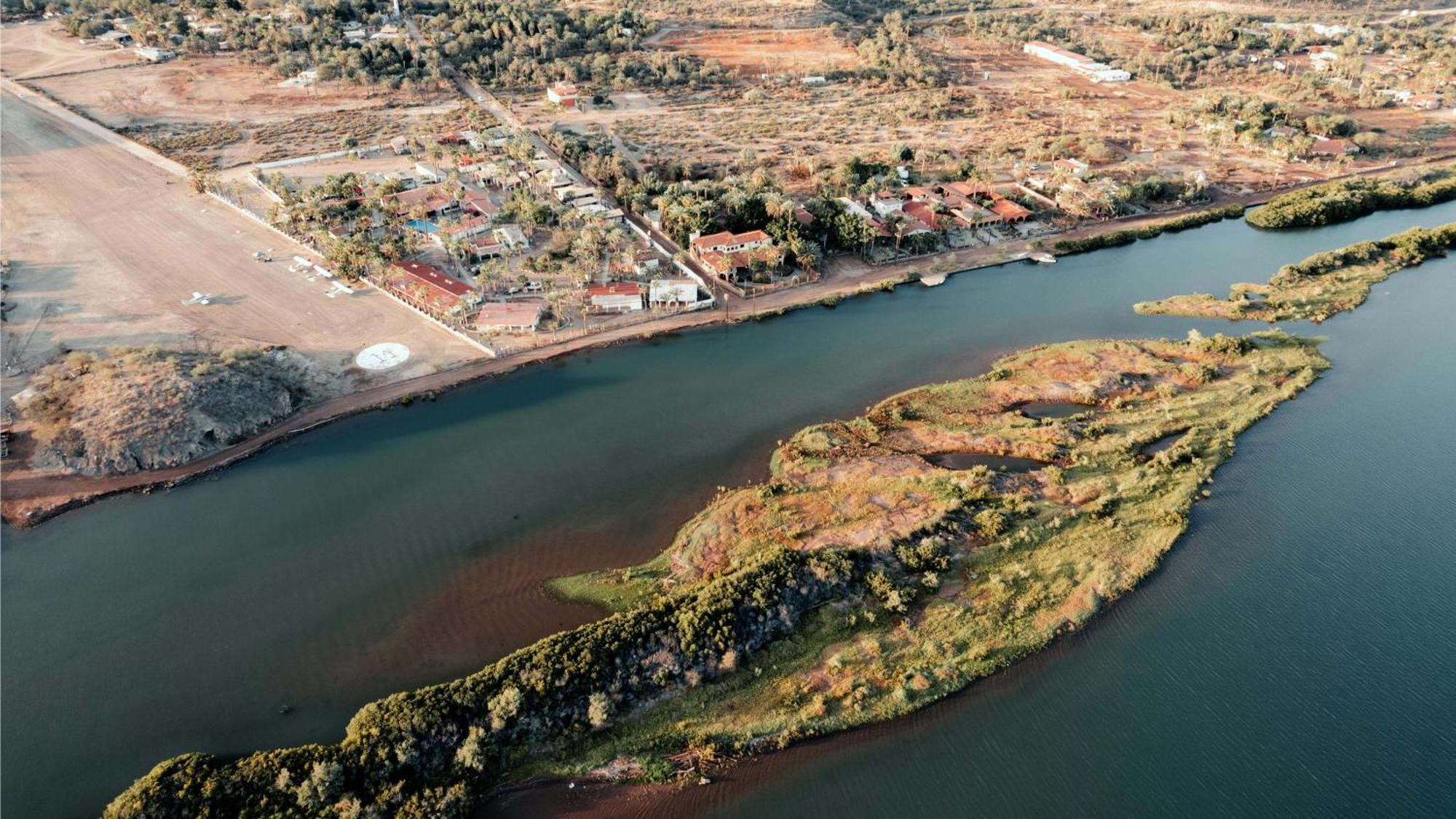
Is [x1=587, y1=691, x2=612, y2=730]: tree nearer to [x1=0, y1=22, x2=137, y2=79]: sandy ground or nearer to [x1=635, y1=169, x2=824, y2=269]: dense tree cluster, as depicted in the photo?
[x1=635, y1=169, x2=824, y2=269]: dense tree cluster

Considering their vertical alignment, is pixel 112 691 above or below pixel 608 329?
below

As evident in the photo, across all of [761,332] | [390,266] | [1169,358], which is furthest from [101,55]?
[1169,358]

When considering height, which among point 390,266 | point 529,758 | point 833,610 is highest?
point 390,266

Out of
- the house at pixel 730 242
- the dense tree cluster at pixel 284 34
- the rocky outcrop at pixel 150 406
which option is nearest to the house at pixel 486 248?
the house at pixel 730 242

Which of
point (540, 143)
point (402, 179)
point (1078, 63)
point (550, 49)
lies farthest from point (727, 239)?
point (1078, 63)

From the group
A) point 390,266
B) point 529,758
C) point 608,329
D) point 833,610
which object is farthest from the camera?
point 390,266

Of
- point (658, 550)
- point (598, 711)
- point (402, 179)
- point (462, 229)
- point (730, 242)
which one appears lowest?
point (598, 711)

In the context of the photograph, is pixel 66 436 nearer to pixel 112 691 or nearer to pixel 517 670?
pixel 112 691

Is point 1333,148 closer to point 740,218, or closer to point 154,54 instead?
point 740,218
